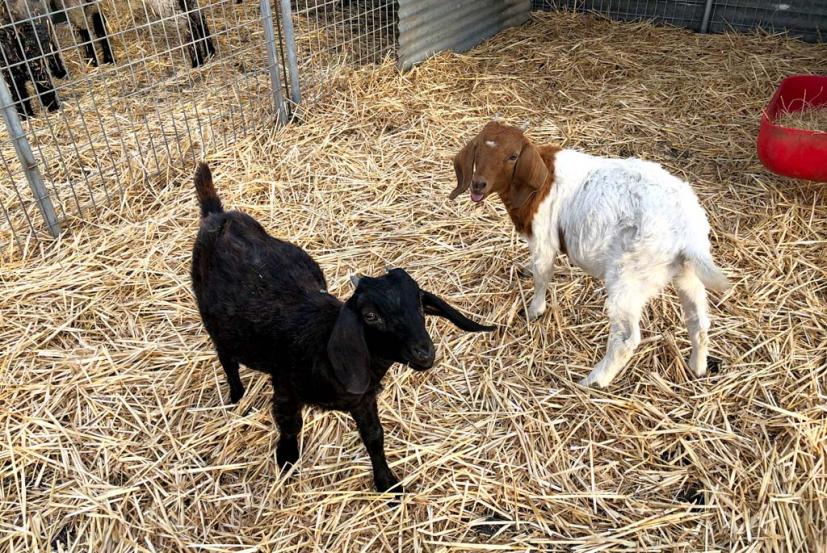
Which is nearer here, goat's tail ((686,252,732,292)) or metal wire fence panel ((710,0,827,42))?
goat's tail ((686,252,732,292))

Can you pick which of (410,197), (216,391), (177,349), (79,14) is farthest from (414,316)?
(79,14)

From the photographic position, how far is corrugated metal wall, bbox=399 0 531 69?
598 centimetres

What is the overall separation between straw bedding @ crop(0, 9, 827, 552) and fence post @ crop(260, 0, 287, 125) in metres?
0.59

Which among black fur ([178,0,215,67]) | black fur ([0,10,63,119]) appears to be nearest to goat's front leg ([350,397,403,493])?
black fur ([0,10,63,119])

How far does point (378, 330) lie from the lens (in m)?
1.97

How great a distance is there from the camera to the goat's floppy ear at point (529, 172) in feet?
9.70

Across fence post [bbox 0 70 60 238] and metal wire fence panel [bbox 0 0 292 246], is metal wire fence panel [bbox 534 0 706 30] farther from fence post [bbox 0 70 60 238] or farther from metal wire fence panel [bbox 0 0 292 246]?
fence post [bbox 0 70 60 238]

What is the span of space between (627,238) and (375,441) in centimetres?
145

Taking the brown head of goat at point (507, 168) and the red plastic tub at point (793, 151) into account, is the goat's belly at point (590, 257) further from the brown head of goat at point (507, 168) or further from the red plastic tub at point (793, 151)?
the red plastic tub at point (793, 151)

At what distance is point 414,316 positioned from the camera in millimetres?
1952

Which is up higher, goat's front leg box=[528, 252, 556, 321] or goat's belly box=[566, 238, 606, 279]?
goat's belly box=[566, 238, 606, 279]

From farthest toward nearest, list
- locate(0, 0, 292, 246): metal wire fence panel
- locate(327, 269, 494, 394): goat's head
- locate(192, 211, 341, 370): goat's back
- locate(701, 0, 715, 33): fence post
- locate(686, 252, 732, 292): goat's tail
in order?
locate(701, 0, 715, 33): fence post → locate(0, 0, 292, 246): metal wire fence panel → locate(686, 252, 732, 292): goat's tail → locate(192, 211, 341, 370): goat's back → locate(327, 269, 494, 394): goat's head

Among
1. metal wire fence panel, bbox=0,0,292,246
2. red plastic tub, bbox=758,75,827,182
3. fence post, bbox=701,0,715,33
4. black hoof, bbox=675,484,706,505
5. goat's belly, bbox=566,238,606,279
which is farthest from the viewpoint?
fence post, bbox=701,0,715,33

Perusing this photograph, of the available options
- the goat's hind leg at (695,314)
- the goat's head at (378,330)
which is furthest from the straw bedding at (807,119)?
the goat's head at (378,330)
